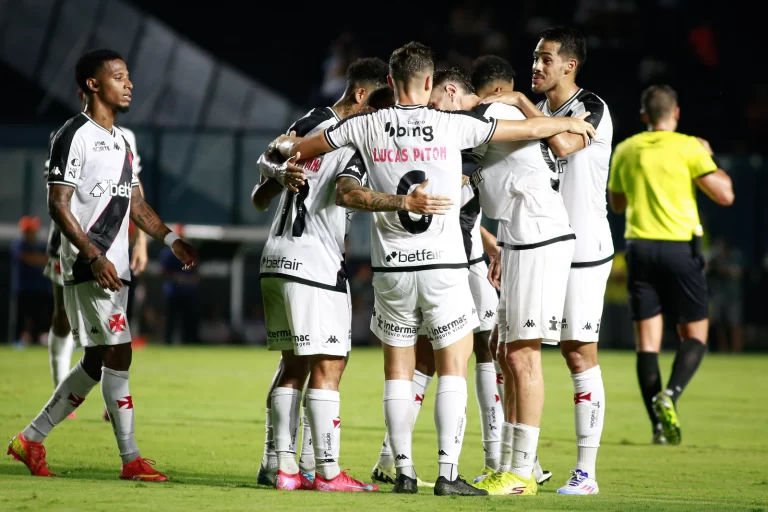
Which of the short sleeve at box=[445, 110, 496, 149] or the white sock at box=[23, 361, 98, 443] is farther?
the white sock at box=[23, 361, 98, 443]

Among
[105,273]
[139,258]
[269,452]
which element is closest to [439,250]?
[269,452]

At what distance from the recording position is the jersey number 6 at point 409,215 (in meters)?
5.53

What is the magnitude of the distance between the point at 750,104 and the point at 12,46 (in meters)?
13.9

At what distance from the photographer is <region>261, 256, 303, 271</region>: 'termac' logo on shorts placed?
5.84 m

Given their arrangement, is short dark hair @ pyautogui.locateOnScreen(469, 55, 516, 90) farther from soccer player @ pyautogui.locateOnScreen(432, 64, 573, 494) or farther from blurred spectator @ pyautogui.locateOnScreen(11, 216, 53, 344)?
blurred spectator @ pyautogui.locateOnScreen(11, 216, 53, 344)

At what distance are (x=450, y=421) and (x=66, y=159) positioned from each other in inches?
105

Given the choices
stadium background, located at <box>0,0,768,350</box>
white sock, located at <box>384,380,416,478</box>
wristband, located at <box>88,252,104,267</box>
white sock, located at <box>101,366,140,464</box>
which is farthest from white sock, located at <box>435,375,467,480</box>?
stadium background, located at <box>0,0,768,350</box>

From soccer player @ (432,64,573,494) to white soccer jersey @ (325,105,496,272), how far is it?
33 centimetres

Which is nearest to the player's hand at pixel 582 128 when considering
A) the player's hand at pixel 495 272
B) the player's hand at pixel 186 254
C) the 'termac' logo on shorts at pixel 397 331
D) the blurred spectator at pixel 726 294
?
the player's hand at pixel 495 272

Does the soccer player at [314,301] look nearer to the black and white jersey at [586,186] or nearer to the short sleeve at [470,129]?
the short sleeve at [470,129]

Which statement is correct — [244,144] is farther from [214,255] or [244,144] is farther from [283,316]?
[283,316]

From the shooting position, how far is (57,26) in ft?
64.7

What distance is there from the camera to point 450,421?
18.0ft

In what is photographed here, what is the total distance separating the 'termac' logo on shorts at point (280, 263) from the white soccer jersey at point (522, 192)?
3.73ft
